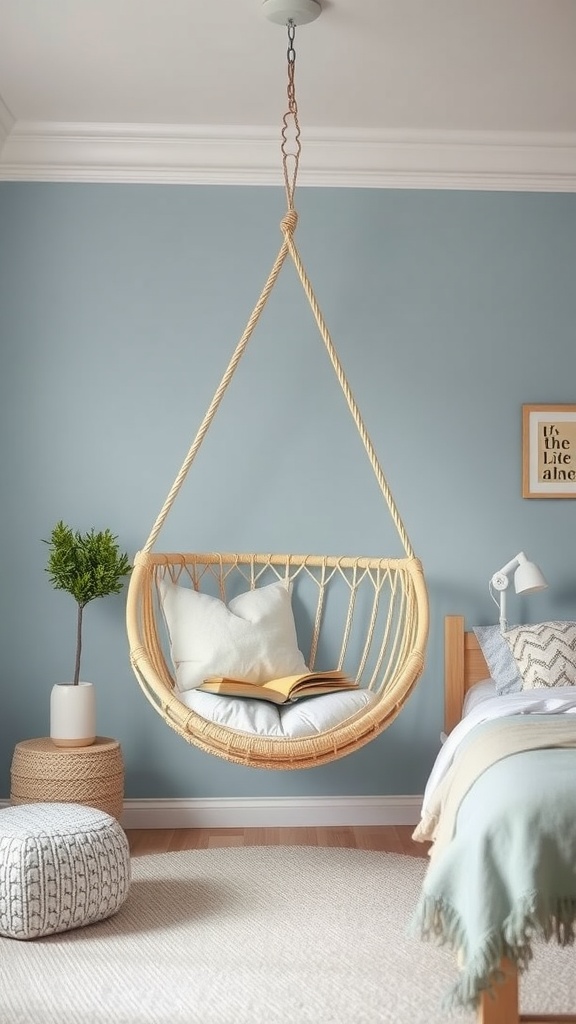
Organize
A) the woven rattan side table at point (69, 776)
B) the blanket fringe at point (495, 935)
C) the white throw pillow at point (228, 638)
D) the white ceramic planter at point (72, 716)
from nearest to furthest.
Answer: the blanket fringe at point (495, 935) < the woven rattan side table at point (69, 776) < the white ceramic planter at point (72, 716) < the white throw pillow at point (228, 638)

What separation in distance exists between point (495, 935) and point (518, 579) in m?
2.10

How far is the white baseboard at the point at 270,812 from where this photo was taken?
153 inches

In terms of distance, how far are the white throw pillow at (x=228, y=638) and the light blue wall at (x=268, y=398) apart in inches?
11.4

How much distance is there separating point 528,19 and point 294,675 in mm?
2134

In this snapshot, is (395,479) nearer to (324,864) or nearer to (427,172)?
(427,172)

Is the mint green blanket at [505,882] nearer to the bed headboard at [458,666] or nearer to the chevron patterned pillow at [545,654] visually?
the chevron patterned pillow at [545,654]

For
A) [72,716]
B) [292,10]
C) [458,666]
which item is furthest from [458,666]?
[292,10]

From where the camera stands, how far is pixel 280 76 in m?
3.48

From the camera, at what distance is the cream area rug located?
7.34ft

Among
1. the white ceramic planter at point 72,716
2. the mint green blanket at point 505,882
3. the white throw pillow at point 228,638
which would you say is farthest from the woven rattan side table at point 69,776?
the mint green blanket at point 505,882

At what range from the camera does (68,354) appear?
13.0 ft

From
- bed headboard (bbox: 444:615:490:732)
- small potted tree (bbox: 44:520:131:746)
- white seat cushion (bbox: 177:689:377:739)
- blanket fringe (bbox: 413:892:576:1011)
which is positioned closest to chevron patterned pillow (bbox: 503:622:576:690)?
bed headboard (bbox: 444:615:490:732)

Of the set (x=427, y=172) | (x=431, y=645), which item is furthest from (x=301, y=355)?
(x=431, y=645)

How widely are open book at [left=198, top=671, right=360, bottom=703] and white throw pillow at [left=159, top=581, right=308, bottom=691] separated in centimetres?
9
